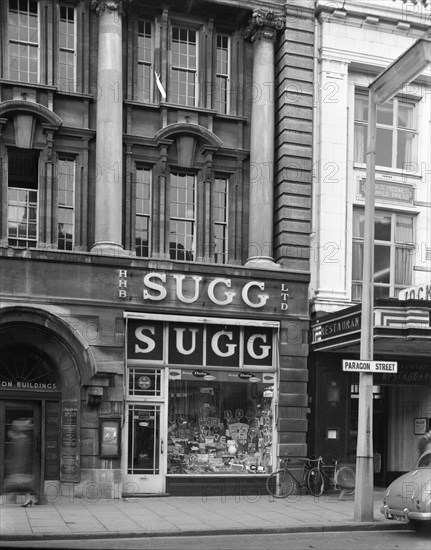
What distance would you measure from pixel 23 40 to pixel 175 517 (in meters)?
11.7

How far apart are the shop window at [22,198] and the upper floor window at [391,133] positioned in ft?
28.3

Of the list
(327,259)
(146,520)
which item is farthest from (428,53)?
(146,520)

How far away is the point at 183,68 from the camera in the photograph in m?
22.1

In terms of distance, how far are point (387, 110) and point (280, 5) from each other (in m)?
4.13

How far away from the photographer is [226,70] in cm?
2255

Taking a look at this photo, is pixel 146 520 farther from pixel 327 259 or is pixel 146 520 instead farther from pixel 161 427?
pixel 327 259

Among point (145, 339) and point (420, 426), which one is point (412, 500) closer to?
point (145, 339)

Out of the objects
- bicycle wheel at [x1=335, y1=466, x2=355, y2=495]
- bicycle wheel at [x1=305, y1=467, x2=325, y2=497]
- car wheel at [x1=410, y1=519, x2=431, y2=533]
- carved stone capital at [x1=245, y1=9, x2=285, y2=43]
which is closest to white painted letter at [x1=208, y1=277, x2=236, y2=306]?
bicycle wheel at [x1=305, y1=467, x2=325, y2=497]

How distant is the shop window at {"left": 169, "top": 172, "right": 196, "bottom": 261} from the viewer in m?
21.7

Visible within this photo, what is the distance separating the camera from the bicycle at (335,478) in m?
20.5

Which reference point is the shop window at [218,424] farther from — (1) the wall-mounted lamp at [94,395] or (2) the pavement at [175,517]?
(1) the wall-mounted lamp at [94,395]

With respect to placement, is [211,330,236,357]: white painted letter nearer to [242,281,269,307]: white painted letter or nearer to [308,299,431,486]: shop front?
[242,281,269,307]: white painted letter

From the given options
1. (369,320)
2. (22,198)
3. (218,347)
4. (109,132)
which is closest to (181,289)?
(218,347)

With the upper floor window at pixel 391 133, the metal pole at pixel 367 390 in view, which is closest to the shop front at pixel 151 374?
the upper floor window at pixel 391 133
